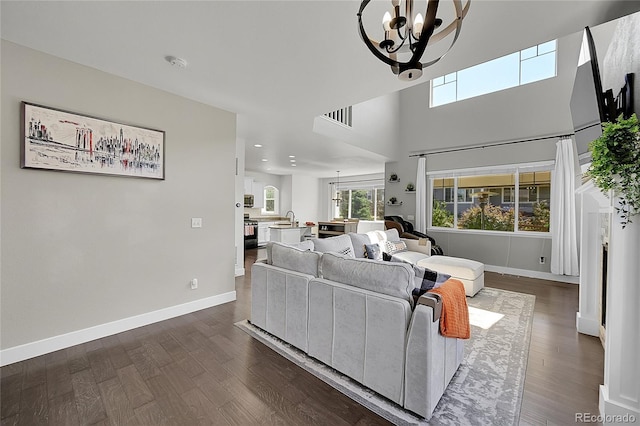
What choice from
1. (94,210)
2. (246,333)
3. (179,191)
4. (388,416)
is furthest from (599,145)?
(94,210)

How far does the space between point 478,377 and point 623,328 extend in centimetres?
95

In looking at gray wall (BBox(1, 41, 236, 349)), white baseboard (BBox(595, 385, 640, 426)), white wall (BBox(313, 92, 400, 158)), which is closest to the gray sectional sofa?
white baseboard (BBox(595, 385, 640, 426))

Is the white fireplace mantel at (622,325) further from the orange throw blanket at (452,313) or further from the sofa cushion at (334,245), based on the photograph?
the sofa cushion at (334,245)

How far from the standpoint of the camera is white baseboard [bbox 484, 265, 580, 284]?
4730 millimetres

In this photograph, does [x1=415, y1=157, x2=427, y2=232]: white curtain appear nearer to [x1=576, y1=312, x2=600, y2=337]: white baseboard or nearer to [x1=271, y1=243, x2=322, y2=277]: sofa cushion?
[x1=576, y1=312, x2=600, y2=337]: white baseboard

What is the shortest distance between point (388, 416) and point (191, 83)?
11.1ft

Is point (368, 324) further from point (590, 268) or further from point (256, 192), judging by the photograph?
point (256, 192)

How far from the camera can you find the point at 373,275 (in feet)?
6.19

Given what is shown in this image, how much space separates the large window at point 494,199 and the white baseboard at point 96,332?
534cm

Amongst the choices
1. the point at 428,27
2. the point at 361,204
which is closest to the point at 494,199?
the point at 361,204

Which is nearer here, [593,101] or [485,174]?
[593,101]

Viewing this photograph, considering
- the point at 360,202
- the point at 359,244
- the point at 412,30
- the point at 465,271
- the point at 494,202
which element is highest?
the point at 412,30

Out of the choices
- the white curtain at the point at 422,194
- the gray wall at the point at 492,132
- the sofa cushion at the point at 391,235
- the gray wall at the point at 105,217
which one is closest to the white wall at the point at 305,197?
the gray wall at the point at 492,132

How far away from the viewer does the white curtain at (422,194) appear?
21.0 feet
